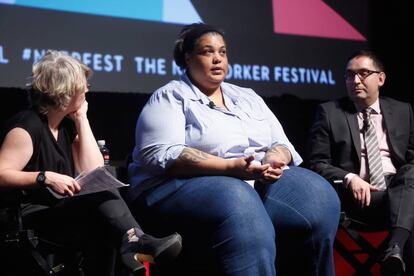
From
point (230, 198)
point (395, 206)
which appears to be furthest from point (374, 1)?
point (230, 198)

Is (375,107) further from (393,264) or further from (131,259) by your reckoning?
(131,259)

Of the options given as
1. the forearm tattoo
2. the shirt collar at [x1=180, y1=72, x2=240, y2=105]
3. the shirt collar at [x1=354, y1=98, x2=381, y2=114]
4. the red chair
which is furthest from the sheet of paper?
the shirt collar at [x1=354, y1=98, x2=381, y2=114]

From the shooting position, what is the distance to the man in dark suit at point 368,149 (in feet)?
10.6

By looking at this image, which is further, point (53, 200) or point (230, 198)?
point (53, 200)

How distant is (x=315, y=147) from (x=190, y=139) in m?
0.94

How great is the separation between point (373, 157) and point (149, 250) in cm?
150

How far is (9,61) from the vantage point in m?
3.66

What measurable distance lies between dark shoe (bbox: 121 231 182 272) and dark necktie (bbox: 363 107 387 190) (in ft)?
4.52

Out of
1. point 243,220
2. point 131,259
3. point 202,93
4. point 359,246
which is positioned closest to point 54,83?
point 202,93

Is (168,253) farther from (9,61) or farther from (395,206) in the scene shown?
(9,61)

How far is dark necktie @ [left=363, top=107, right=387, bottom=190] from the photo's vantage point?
3477mm

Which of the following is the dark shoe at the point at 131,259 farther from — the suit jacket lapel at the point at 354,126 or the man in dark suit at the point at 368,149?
the suit jacket lapel at the point at 354,126

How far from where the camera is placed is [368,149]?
3.52 metres

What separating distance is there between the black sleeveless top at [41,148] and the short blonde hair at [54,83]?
0.21 feet
